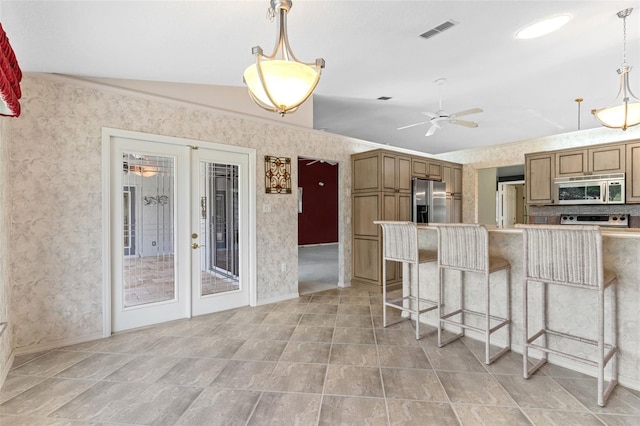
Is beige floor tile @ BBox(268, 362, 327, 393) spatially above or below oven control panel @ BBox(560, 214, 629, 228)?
below

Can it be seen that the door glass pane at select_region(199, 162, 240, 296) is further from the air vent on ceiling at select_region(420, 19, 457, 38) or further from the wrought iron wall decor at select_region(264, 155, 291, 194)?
the air vent on ceiling at select_region(420, 19, 457, 38)

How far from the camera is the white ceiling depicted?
6.43ft

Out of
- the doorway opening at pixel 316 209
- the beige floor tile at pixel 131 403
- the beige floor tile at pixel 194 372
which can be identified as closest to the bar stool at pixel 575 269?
the beige floor tile at pixel 194 372

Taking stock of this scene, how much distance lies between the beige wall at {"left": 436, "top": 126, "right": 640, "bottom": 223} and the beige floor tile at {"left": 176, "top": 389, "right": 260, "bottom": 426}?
6.13m

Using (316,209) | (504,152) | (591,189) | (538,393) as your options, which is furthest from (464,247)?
(316,209)

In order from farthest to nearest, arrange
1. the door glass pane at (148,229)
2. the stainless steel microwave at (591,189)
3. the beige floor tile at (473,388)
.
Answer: the stainless steel microwave at (591,189) < the door glass pane at (148,229) < the beige floor tile at (473,388)

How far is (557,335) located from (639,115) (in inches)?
84.5

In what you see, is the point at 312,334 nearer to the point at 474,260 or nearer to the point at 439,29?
the point at 474,260

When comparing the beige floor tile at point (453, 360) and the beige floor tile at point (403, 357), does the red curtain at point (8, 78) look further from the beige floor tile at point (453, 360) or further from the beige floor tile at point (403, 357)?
the beige floor tile at point (453, 360)

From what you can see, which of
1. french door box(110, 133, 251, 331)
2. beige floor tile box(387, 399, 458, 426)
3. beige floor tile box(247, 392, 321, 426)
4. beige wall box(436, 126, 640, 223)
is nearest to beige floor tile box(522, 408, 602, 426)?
beige floor tile box(387, 399, 458, 426)

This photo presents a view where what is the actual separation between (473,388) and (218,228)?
3.05 metres

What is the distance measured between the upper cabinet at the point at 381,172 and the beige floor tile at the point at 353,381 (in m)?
2.89

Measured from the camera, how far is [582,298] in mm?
2373

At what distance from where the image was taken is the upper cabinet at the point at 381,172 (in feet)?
15.7
